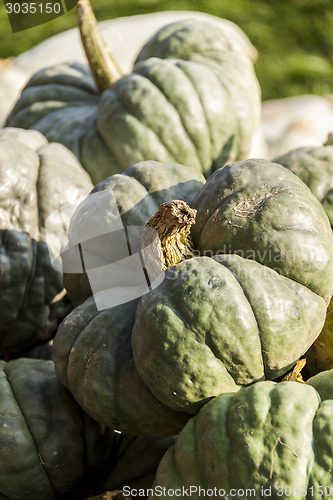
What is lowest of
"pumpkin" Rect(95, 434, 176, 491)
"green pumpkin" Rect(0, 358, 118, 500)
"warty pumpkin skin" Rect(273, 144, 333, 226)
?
"pumpkin" Rect(95, 434, 176, 491)

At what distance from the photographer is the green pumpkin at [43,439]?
1.81 metres

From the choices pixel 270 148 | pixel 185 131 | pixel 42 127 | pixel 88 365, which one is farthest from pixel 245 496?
pixel 270 148

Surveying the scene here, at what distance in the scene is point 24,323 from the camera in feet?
8.12

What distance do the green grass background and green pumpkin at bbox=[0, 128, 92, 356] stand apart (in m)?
4.67

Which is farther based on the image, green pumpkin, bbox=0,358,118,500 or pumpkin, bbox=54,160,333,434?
green pumpkin, bbox=0,358,118,500

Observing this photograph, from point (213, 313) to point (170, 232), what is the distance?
0.32 metres

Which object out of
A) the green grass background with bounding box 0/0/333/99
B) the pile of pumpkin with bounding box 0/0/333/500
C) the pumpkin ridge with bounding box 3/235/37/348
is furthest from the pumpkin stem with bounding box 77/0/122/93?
the green grass background with bounding box 0/0/333/99

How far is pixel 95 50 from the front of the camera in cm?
330

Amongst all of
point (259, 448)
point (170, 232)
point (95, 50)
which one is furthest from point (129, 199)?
point (95, 50)

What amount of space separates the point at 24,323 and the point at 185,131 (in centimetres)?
116

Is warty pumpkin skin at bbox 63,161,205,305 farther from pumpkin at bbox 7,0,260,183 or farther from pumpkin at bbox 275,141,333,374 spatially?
pumpkin at bbox 7,0,260,183

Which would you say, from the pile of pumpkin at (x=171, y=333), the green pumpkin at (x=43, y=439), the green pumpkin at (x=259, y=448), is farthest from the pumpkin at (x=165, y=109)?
the green pumpkin at (x=259, y=448)

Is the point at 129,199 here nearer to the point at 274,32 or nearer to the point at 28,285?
the point at 28,285

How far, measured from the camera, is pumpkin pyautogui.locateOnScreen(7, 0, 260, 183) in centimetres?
287
